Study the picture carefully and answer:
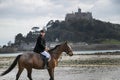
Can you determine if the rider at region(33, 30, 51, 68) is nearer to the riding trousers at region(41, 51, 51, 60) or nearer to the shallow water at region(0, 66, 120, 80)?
the riding trousers at region(41, 51, 51, 60)

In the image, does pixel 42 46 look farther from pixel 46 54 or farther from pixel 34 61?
pixel 34 61

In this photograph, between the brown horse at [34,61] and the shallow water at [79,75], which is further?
the shallow water at [79,75]

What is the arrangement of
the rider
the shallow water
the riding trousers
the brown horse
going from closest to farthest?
the brown horse
the rider
the riding trousers
the shallow water

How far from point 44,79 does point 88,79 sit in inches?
122

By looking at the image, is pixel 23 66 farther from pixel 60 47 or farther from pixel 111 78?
pixel 111 78

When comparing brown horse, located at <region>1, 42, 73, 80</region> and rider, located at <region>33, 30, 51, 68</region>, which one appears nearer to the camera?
brown horse, located at <region>1, 42, 73, 80</region>

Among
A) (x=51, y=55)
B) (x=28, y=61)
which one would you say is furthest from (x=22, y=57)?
(x=51, y=55)

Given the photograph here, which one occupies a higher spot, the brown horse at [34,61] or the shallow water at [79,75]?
the brown horse at [34,61]

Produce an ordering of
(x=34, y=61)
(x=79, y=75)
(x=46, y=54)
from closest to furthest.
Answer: (x=34, y=61) < (x=46, y=54) < (x=79, y=75)

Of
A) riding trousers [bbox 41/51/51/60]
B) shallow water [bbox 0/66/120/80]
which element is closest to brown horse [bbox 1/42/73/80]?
riding trousers [bbox 41/51/51/60]

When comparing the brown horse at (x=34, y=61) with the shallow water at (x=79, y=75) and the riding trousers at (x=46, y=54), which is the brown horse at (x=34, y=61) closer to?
the riding trousers at (x=46, y=54)

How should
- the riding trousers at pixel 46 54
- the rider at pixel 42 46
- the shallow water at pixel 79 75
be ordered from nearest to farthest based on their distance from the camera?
the rider at pixel 42 46
the riding trousers at pixel 46 54
the shallow water at pixel 79 75

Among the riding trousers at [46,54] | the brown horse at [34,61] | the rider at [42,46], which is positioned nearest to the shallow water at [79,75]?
the brown horse at [34,61]

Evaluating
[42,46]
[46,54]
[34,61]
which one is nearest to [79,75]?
[46,54]
